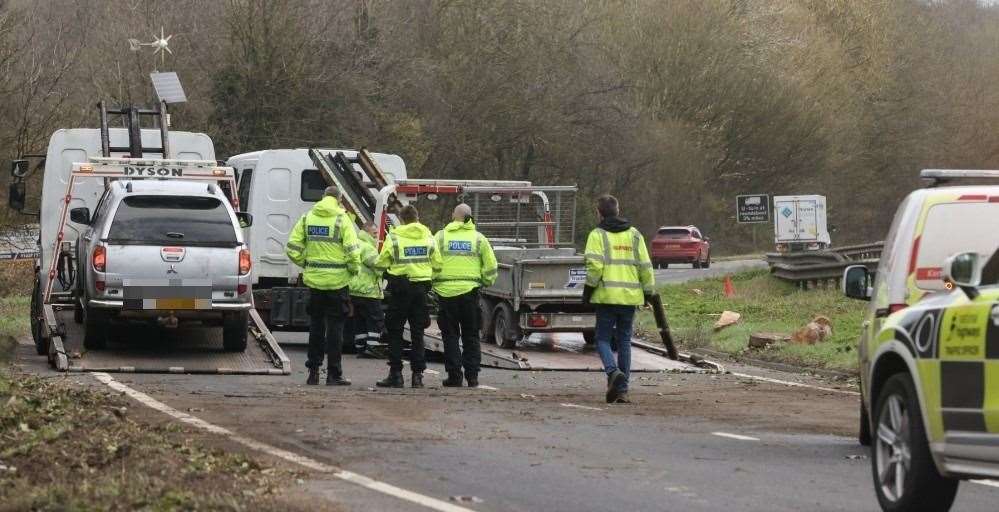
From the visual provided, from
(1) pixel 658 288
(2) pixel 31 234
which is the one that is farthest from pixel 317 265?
(1) pixel 658 288

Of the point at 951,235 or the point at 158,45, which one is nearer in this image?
the point at 951,235

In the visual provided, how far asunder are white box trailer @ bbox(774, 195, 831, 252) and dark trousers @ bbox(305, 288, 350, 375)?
24107 mm

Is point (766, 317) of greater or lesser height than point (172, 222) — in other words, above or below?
below

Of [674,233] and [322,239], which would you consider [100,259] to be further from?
[674,233]

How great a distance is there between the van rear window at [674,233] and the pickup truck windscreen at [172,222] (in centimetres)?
4032

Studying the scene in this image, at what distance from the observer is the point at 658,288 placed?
126ft

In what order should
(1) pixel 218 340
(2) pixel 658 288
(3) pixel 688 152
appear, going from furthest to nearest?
(3) pixel 688 152 → (2) pixel 658 288 → (1) pixel 218 340

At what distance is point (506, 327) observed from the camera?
2219 centimetres

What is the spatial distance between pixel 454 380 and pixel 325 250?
1.86 meters

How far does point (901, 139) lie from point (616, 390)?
56.4 meters

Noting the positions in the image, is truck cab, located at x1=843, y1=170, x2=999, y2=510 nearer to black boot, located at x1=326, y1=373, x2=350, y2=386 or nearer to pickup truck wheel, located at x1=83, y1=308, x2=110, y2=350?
black boot, located at x1=326, y1=373, x2=350, y2=386

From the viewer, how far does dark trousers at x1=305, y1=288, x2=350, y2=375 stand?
55.4 feet

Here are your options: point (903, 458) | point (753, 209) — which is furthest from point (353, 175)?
point (753, 209)

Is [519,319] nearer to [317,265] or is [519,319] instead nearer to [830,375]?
[830,375]
